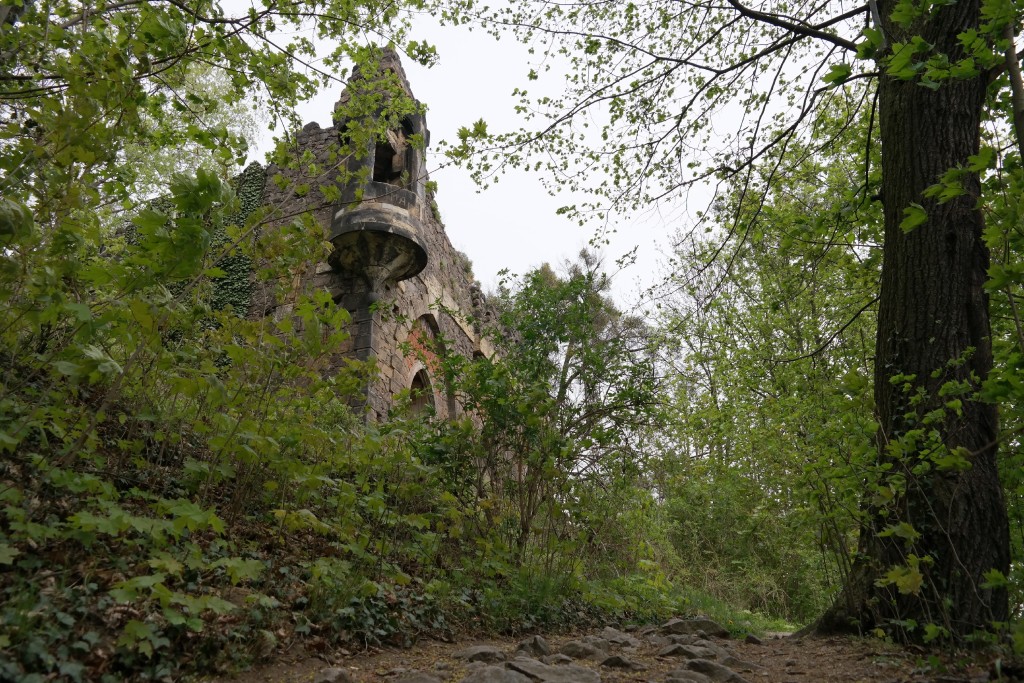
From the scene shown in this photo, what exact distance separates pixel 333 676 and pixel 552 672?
98 cm

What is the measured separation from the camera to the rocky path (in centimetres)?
284

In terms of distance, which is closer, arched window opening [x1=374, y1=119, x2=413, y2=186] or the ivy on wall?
the ivy on wall

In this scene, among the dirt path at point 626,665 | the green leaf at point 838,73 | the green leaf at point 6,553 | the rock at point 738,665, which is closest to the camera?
the green leaf at point 6,553

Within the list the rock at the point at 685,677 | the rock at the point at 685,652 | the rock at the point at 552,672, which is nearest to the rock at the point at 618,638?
the rock at the point at 685,652

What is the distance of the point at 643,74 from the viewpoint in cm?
662

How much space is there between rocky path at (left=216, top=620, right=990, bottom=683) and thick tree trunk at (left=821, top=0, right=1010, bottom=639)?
30 centimetres

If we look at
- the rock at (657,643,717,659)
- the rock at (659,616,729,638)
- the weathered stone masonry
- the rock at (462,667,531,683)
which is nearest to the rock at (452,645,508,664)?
the rock at (462,667,531,683)

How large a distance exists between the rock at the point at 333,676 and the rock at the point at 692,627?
3.36 meters

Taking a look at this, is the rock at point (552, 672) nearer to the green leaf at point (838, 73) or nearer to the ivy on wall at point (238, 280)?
the green leaf at point (838, 73)

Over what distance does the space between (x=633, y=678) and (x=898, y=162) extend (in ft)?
12.0

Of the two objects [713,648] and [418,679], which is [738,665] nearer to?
[713,648]

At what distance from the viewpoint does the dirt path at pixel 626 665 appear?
2840mm

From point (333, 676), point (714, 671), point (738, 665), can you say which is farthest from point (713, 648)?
point (333, 676)

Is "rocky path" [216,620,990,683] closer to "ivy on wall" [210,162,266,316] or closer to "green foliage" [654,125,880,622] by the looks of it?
"green foliage" [654,125,880,622]
